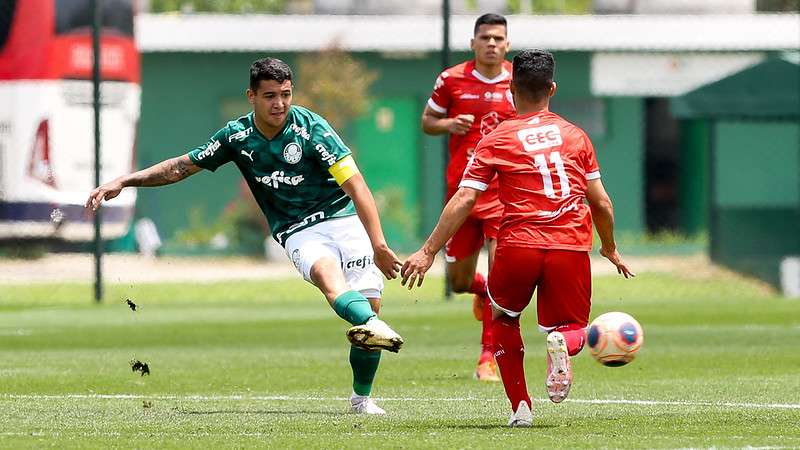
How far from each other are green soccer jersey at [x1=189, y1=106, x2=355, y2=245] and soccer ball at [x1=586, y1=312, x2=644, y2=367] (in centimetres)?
189

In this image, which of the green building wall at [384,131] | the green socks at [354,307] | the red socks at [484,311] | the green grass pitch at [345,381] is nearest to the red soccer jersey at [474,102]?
the red socks at [484,311]

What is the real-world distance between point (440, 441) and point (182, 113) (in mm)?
27439

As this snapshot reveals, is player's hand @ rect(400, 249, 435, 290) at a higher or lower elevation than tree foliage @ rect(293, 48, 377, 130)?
lower

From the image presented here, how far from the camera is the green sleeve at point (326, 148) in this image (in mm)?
10391

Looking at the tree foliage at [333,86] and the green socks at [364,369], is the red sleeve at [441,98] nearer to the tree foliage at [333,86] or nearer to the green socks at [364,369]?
the green socks at [364,369]

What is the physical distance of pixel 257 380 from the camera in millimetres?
12953

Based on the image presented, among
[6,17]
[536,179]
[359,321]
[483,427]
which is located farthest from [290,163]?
[6,17]

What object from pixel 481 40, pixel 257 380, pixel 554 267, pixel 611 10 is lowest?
pixel 257 380

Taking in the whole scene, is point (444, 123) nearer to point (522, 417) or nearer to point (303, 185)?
point (303, 185)

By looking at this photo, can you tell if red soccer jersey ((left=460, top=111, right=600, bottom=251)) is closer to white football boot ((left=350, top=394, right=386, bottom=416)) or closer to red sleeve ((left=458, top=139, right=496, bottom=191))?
red sleeve ((left=458, top=139, right=496, bottom=191))

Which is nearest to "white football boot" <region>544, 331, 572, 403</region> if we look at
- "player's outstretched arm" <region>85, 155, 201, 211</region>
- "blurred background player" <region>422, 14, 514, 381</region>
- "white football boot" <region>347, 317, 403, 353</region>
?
"white football boot" <region>347, 317, 403, 353</region>

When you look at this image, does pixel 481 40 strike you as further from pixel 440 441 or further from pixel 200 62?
pixel 200 62

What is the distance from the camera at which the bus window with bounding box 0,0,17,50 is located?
29062mm

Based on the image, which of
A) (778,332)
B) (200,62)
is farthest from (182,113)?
(778,332)
